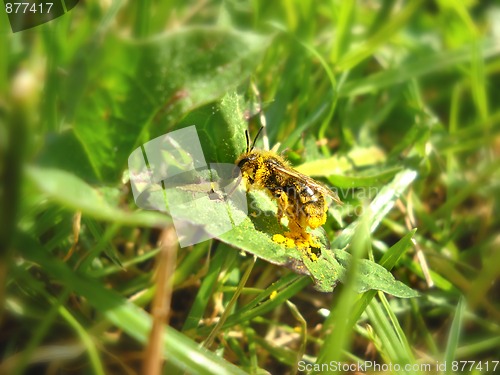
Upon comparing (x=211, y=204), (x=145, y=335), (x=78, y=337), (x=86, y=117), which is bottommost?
(x=78, y=337)

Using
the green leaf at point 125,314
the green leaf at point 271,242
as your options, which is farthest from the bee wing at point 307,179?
the green leaf at point 125,314

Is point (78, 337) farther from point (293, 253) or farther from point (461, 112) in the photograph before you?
point (461, 112)

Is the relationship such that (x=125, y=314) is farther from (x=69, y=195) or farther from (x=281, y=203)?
(x=281, y=203)

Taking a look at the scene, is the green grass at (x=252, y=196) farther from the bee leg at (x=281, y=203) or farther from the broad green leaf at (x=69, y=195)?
the bee leg at (x=281, y=203)

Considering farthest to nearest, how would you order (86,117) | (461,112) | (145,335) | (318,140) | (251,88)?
(461,112) < (318,140) < (251,88) < (86,117) < (145,335)

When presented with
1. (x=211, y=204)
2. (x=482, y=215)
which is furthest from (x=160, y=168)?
(x=482, y=215)
